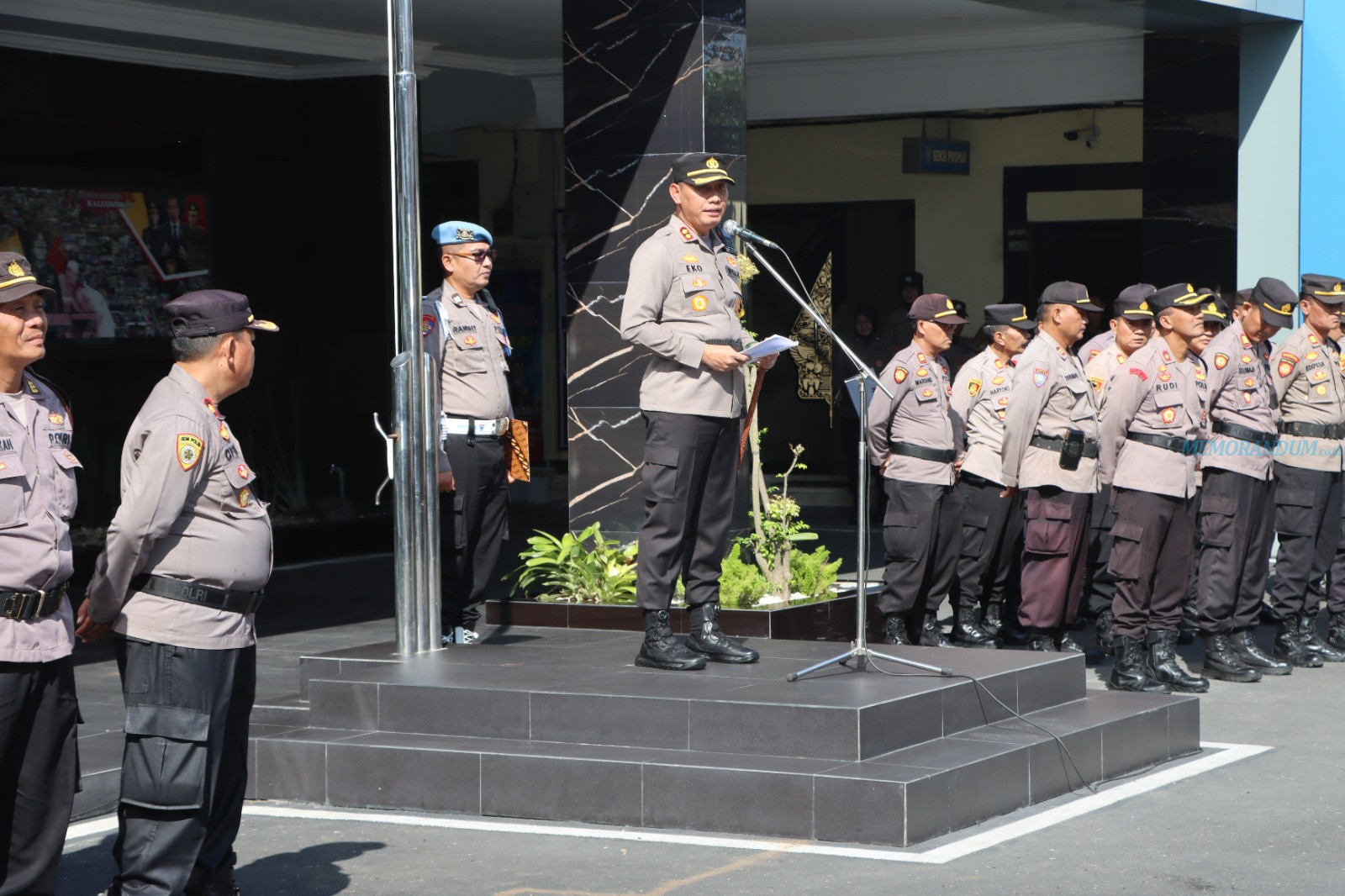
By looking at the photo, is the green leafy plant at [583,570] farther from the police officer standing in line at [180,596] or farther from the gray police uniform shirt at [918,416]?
the police officer standing in line at [180,596]

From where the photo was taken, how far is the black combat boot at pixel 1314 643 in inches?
381

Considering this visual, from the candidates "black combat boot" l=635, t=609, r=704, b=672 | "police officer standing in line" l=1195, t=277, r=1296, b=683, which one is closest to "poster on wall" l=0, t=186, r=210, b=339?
"black combat boot" l=635, t=609, r=704, b=672

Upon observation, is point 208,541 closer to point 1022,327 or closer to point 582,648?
point 582,648

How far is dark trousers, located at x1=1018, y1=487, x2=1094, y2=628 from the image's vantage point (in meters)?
8.92

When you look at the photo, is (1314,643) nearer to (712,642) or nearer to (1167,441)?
(1167,441)

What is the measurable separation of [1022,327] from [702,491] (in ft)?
10.9

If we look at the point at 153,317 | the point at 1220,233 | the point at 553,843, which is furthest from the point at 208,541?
the point at 1220,233

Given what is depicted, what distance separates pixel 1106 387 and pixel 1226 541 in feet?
4.34

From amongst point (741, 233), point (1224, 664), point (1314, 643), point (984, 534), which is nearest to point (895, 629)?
point (984, 534)

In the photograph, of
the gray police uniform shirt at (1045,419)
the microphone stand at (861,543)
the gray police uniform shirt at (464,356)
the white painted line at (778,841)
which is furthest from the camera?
the gray police uniform shirt at (1045,419)

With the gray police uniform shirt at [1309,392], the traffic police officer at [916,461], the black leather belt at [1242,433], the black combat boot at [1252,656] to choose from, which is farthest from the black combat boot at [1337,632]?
the traffic police officer at [916,461]

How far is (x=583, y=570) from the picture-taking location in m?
9.26

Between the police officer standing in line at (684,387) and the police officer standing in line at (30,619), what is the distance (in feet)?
8.69

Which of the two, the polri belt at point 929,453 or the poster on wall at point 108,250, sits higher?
the poster on wall at point 108,250
